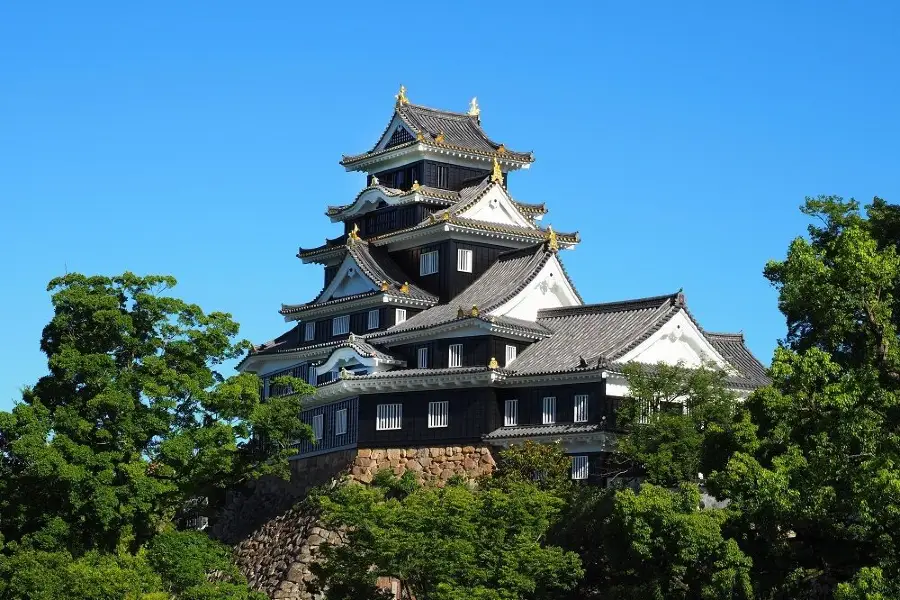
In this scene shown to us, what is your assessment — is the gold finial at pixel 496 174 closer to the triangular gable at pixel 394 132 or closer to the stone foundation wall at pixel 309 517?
the triangular gable at pixel 394 132

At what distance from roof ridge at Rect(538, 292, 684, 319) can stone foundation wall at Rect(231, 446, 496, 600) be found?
6.69 m

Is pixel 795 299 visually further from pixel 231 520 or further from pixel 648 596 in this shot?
pixel 231 520

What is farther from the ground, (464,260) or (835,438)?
(464,260)

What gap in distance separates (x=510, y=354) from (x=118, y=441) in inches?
556

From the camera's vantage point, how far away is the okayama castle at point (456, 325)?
57594 mm

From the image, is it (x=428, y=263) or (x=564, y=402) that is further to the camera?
(x=428, y=263)

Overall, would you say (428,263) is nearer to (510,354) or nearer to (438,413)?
(510,354)

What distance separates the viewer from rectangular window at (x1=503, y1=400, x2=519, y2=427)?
2303 inches

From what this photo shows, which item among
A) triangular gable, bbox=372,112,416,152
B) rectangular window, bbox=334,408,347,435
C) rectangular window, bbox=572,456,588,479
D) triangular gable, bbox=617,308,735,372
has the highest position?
triangular gable, bbox=372,112,416,152

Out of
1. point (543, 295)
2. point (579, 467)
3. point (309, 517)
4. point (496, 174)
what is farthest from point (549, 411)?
point (496, 174)

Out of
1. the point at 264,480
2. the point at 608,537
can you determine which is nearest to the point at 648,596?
the point at 608,537

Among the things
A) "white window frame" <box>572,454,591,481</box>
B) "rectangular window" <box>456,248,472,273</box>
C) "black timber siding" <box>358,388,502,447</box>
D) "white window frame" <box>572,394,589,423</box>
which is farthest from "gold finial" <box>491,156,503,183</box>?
"white window frame" <box>572,454,591,481</box>

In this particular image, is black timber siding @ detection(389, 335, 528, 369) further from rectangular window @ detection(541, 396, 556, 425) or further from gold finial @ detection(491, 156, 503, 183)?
gold finial @ detection(491, 156, 503, 183)

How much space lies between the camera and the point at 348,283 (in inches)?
2633
